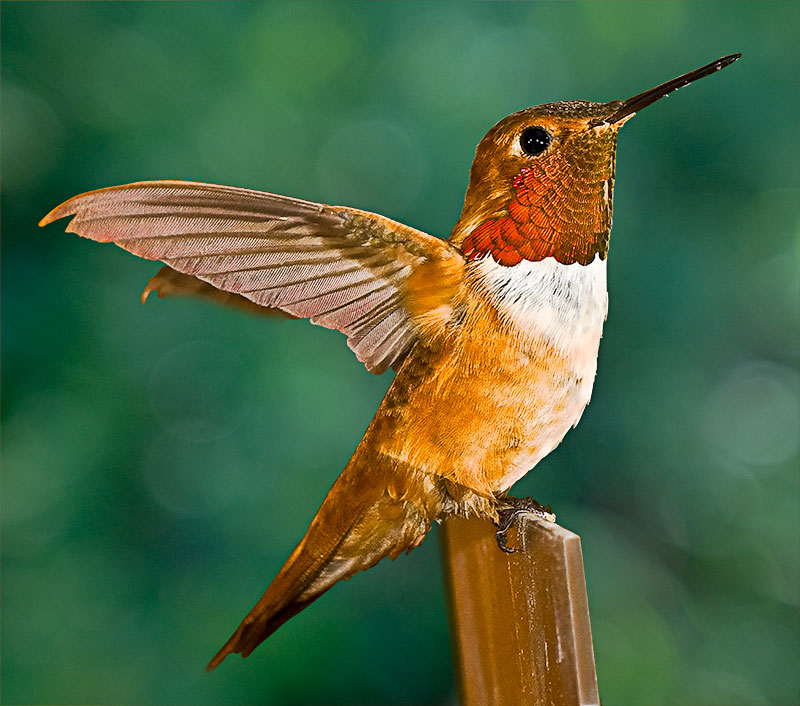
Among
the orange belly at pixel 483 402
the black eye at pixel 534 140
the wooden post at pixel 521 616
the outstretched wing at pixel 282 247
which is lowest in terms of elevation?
the wooden post at pixel 521 616

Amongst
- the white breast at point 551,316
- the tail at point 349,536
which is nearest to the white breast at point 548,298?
the white breast at point 551,316

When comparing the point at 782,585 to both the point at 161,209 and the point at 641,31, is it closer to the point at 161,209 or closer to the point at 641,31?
the point at 641,31

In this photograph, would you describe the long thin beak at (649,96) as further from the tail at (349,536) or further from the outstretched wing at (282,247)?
the tail at (349,536)

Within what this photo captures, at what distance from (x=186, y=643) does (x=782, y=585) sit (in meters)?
0.62

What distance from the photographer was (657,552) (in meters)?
0.94

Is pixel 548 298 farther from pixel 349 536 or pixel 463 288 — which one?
pixel 349 536

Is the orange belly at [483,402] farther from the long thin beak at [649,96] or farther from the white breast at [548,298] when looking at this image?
the long thin beak at [649,96]

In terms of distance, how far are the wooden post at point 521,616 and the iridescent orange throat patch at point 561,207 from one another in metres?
0.14

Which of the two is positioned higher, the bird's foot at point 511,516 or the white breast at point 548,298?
the white breast at point 548,298

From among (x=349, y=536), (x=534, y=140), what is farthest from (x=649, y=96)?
(x=349, y=536)

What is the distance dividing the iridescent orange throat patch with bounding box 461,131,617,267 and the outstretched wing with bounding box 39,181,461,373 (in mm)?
34

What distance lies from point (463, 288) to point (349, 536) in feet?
0.50

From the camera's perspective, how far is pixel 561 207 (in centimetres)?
46

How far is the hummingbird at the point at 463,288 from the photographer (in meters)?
0.45
